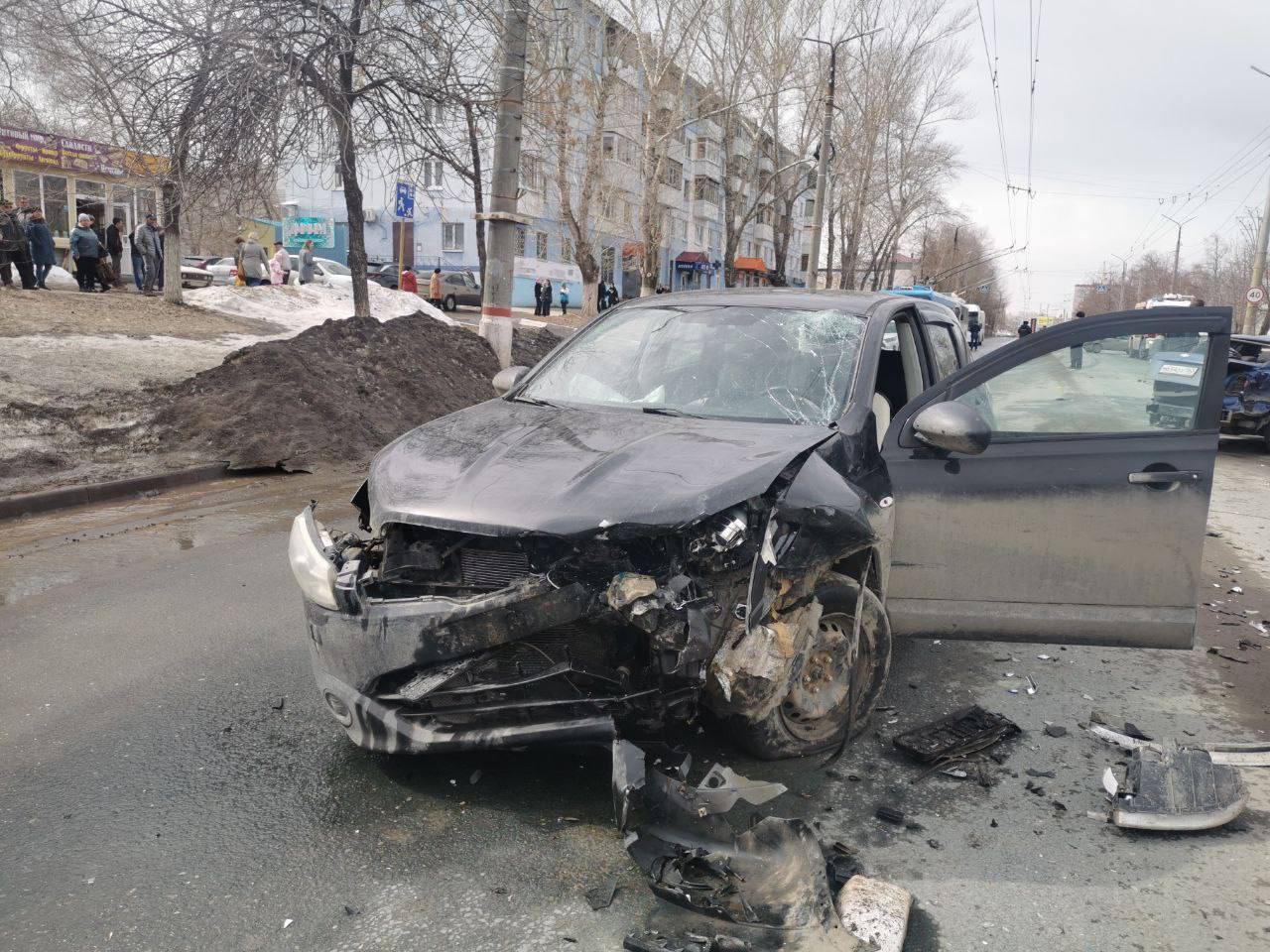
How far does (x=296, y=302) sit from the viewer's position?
21.1 metres

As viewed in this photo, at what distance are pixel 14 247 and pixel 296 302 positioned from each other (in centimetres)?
541

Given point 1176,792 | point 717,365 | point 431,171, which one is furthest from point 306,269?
point 1176,792

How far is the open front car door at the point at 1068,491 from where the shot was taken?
3908mm

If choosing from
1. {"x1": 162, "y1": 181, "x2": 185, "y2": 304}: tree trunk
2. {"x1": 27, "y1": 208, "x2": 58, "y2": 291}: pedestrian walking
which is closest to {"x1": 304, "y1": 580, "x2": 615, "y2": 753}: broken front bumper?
{"x1": 162, "y1": 181, "x2": 185, "y2": 304}: tree trunk

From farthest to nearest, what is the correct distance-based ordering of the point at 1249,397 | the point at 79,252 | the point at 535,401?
the point at 79,252, the point at 1249,397, the point at 535,401

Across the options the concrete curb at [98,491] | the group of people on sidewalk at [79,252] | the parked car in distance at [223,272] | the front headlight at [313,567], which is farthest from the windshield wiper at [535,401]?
the parked car in distance at [223,272]

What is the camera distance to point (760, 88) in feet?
116

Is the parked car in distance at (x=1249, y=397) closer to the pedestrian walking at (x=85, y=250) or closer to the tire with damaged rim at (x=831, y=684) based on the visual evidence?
the tire with damaged rim at (x=831, y=684)

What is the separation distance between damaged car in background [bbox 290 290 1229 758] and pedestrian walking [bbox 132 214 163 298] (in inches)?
769

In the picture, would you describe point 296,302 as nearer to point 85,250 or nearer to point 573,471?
point 85,250

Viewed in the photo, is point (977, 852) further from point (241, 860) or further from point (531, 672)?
point (241, 860)

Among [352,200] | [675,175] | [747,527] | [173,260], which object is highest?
[675,175]

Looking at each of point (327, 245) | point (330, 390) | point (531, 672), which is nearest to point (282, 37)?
point (330, 390)

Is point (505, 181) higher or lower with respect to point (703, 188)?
lower
